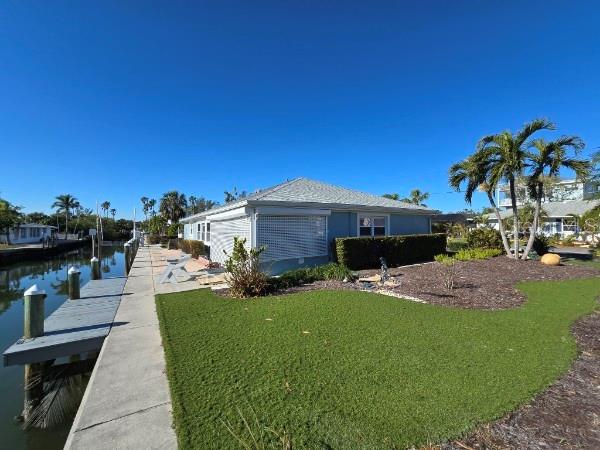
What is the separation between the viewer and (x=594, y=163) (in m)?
12.9

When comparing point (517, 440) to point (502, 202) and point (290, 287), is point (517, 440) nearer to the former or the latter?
point (290, 287)

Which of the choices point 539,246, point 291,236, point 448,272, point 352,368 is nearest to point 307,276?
point 291,236

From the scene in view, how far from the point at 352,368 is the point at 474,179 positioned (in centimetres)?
1578

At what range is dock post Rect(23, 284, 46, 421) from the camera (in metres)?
5.07

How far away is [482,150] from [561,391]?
1458cm

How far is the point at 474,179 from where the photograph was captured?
53.2 feet

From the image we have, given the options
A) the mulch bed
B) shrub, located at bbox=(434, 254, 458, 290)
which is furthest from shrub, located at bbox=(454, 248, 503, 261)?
shrub, located at bbox=(434, 254, 458, 290)

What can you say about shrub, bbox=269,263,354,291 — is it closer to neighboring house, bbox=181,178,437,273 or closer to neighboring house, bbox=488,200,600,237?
neighboring house, bbox=181,178,437,273

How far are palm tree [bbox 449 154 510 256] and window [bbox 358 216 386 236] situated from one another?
538 centimetres

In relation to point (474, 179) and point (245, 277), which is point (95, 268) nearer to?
point (245, 277)

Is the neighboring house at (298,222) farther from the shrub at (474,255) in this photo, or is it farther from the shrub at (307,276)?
the shrub at (474,255)

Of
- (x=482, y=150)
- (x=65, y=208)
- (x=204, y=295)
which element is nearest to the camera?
(x=204, y=295)

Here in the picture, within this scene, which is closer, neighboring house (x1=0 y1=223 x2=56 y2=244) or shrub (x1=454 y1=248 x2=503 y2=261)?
shrub (x1=454 y1=248 x2=503 y2=261)

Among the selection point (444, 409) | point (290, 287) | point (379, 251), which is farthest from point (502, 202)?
point (444, 409)
